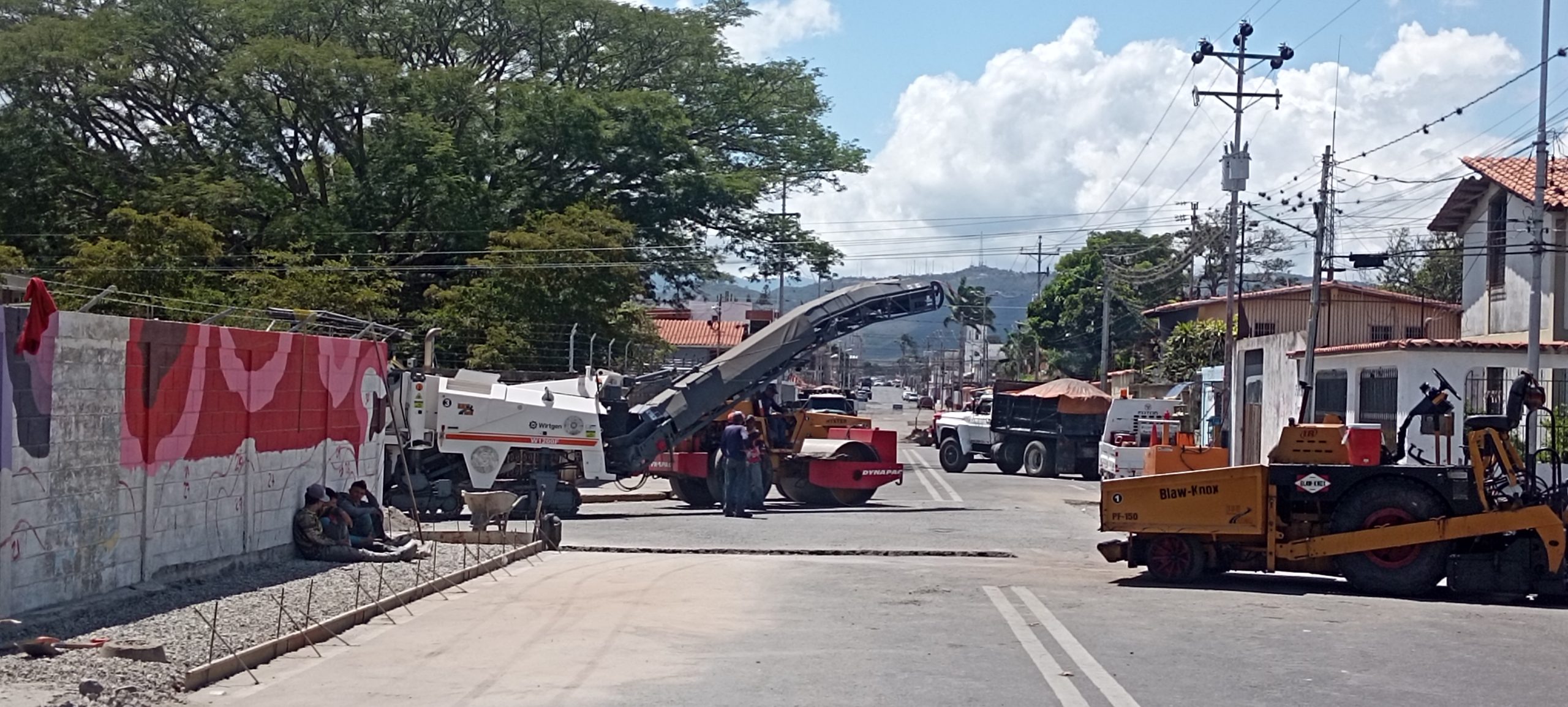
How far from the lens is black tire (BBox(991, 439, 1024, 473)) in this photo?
43.6 metres

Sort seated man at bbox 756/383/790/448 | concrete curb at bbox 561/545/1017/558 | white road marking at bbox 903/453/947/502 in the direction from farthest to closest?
white road marking at bbox 903/453/947/502 < seated man at bbox 756/383/790/448 < concrete curb at bbox 561/545/1017/558

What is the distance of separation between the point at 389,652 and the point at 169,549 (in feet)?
12.8

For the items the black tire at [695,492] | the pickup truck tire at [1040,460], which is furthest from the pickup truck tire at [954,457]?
the black tire at [695,492]

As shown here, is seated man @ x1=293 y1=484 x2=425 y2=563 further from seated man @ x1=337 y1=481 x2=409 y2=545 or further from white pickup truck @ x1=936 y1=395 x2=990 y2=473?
white pickup truck @ x1=936 y1=395 x2=990 y2=473

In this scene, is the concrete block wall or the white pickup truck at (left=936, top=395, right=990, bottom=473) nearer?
the concrete block wall

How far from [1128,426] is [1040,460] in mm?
4668

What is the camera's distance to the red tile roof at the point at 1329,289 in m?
45.0

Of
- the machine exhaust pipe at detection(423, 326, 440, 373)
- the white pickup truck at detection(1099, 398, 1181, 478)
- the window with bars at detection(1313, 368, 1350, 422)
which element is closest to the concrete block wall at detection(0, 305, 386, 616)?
the machine exhaust pipe at detection(423, 326, 440, 373)

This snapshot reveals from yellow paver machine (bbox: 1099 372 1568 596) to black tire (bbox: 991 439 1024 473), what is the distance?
2669cm

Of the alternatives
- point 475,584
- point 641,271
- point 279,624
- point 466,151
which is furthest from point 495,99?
point 279,624

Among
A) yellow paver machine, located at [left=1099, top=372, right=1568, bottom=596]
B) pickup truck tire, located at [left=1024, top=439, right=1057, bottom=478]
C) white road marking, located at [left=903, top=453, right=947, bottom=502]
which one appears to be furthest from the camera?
pickup truck tire, located at [left=1024, top=439, right=1057, bottom=478]

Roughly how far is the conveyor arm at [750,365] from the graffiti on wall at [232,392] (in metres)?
7.23

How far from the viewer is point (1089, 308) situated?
85812 mm

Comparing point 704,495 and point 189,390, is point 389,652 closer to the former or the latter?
point 189,390
